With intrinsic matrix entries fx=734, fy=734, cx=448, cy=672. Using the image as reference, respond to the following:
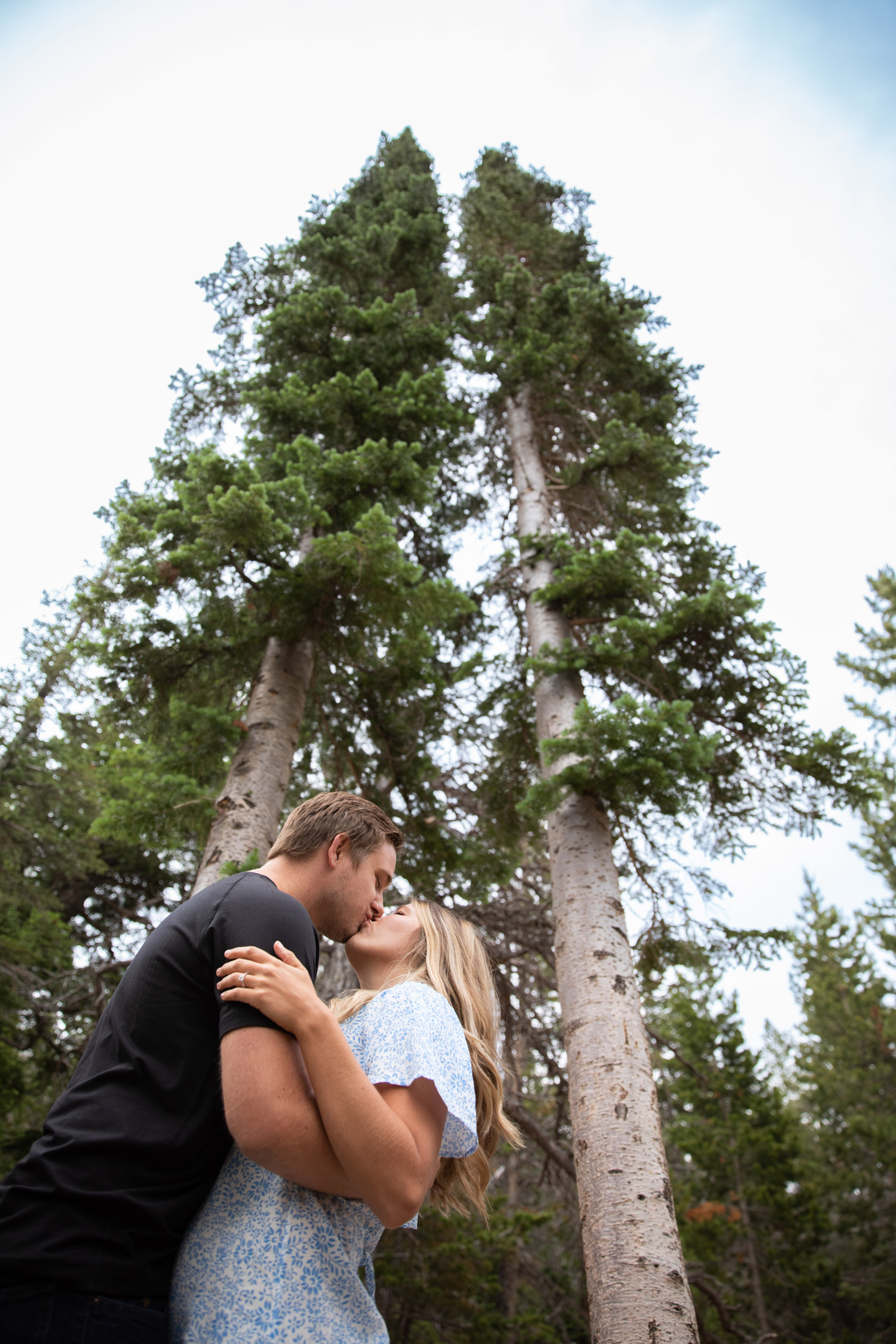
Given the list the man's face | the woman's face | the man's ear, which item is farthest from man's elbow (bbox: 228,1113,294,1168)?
the woman's face

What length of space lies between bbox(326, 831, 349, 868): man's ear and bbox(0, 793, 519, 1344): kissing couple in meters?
0.26

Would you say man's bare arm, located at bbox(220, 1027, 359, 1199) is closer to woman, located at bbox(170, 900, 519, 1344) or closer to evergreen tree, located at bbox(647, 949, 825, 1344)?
woman, located at bbox(170, 900, 519, 1344)

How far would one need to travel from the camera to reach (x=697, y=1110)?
60.6ft

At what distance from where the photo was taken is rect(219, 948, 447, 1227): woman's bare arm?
4.80ft

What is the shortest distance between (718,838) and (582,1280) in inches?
282

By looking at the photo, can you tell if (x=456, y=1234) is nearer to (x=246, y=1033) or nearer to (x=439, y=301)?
(x=246, y=1033)

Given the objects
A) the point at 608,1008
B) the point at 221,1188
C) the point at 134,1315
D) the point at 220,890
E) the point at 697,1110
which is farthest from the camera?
the point at 697,1110

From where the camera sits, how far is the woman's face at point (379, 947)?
230 cm

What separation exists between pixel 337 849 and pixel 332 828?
7 cm

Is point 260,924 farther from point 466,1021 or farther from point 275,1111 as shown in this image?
point 466,1021

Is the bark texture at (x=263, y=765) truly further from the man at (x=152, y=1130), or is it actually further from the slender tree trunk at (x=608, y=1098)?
the man at (x=152, y=1130)

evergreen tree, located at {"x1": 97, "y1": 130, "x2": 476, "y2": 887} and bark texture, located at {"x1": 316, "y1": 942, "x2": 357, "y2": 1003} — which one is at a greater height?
evergreen tree, located at {"x1": 97, "y1": 130, "x2": 476, "y2": 887}

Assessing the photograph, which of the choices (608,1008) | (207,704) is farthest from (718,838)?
(207,704)

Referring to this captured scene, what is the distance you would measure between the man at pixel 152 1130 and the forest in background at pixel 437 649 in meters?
3.44
